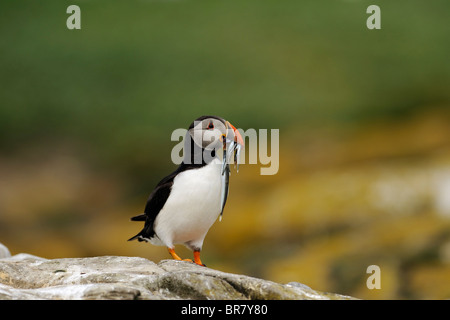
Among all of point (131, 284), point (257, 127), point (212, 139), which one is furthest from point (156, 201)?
point (257, 127)

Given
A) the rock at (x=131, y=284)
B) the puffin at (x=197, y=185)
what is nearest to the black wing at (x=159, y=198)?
the puffin at (x=197, y=185)

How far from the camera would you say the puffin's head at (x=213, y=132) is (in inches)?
201

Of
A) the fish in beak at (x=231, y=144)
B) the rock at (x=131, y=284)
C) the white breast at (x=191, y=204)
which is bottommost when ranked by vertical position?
the rock at (x=131, y=284)

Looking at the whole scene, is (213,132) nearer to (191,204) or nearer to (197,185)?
(197,185)

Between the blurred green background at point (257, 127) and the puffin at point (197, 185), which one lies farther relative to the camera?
the blurred green background at point (257, 127)

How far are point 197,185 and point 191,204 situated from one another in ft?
0.49

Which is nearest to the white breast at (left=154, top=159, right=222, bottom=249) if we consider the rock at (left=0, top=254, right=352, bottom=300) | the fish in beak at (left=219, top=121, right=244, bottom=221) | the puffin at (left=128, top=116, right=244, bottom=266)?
the puffin at (left=128, top=116, right=244, bottom=266)

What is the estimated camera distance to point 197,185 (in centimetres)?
524

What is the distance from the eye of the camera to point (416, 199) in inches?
426

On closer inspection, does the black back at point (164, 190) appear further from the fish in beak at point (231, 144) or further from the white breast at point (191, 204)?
the fish in beak at point (231, 144)

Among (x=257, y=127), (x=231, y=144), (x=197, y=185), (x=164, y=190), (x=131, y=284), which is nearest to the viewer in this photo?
(x=131, y=284)

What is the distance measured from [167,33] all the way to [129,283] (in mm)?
14665

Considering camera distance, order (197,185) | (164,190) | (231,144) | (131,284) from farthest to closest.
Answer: (164,190)
(197,185)
(231,144)
(131,284)

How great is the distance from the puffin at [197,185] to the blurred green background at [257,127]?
3.87 metres
